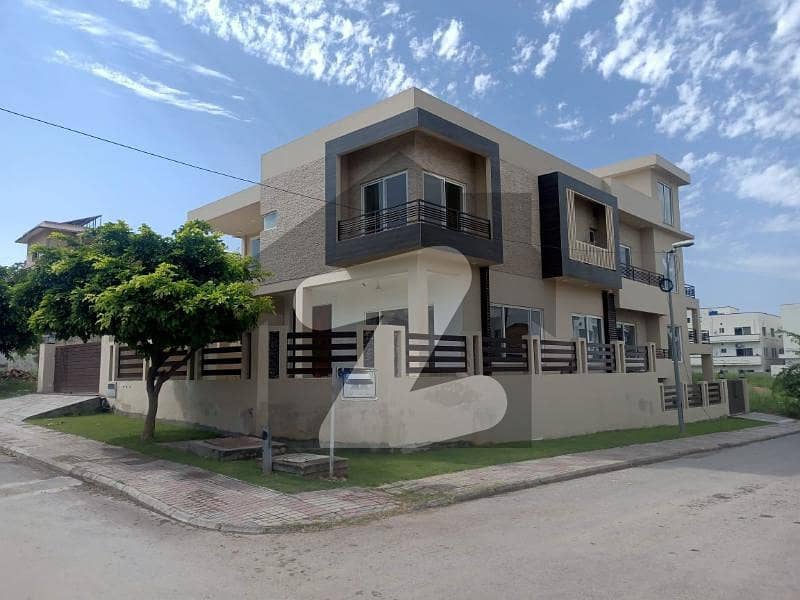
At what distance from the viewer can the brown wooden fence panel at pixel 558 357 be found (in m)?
16.8

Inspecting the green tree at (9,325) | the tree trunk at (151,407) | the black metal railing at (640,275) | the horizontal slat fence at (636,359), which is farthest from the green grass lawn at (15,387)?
the black metal railing at (640,275)

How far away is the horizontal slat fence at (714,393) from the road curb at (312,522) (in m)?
13.9

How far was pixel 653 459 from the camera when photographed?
43.8 ft

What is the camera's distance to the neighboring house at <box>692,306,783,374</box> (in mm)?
70562

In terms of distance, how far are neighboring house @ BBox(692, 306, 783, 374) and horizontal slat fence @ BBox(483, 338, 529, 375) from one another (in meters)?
63.4

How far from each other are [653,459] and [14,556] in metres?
12.3

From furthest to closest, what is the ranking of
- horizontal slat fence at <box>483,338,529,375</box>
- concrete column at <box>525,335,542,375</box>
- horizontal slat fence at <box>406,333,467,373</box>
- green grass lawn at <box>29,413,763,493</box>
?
concrete column at <box>525,335,542,375</box>
horizontal slat fence at <box>483,338,529,375</box>
horizontal slat fence at <box>406,333,467,373</box>
green grass lawn at <box>29,413,763,493</box>

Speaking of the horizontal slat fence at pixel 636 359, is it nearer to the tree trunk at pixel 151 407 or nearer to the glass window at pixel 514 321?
the glass window at pixel 514 321

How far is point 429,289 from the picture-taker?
16.9 metres

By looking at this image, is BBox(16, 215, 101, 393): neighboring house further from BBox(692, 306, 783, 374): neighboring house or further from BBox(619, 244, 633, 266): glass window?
BBox(692, 306, 783, 374): neighboring house

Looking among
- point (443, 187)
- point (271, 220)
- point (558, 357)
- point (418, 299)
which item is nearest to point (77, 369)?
point (271, 220)

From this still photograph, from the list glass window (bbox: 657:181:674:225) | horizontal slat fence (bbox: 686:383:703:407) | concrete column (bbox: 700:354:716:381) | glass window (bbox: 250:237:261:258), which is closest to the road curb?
horizontal slat fence (bbox: 686:383:703:407)

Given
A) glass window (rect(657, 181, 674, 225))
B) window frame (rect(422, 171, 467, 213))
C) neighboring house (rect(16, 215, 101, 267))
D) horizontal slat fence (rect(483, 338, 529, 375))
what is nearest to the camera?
horizontal slat fence (rect(483, 338, 529, 375))

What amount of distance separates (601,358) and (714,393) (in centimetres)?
1049
